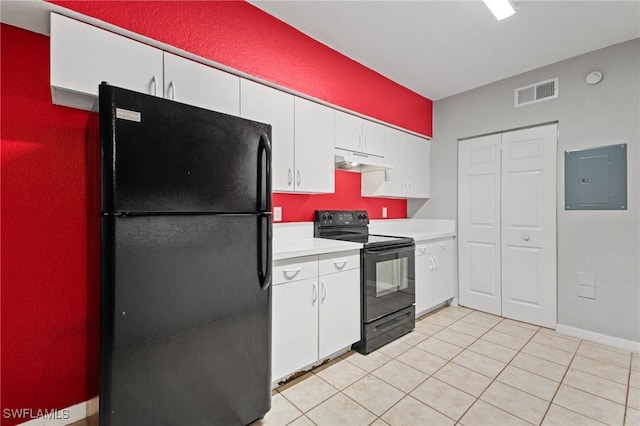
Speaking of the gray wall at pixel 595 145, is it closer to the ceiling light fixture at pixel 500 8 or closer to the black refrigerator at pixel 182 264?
the ceiling light fixture at pixel 500 8

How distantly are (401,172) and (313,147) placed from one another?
1.45 meters

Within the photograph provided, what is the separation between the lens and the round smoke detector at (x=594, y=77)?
282 cm

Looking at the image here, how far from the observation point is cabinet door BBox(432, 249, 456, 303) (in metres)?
3.53

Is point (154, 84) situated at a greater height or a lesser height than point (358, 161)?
greater

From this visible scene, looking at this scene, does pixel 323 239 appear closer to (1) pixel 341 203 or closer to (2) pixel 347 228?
(2) pixel 347 228

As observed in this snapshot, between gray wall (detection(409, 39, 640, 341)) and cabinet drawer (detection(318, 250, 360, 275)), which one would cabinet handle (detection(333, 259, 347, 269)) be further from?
gray wall (detection(409, 39, 640, 341))

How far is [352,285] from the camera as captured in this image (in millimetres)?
2484

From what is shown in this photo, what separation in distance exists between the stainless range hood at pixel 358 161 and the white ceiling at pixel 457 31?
0.97m

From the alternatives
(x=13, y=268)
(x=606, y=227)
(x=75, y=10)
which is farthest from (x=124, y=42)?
(x=606, y=227)

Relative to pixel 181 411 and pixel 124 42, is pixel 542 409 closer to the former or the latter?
pixel 181 411

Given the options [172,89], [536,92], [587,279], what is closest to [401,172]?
[536,92]

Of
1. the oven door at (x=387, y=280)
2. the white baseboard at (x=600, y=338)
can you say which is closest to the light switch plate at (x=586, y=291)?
the white baseboard at (x=600, y=338)

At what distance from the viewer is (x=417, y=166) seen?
3.90m

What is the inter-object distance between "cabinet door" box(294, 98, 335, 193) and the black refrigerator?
0.81m
